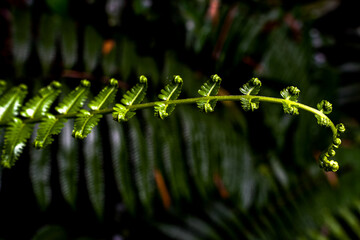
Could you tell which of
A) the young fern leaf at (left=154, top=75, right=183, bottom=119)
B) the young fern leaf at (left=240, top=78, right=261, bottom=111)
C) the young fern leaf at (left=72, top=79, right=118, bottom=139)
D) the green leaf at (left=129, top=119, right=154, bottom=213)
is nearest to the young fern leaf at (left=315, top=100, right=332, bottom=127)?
the young fern leaf at (left=240, top=78, right=261, bottom=111)

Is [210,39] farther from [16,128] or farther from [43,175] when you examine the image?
[16,128]

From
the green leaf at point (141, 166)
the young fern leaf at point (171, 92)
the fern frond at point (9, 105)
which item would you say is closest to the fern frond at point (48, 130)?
the fern frond at point (9, 105)

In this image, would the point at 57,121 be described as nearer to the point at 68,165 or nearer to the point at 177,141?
the point at 68,165

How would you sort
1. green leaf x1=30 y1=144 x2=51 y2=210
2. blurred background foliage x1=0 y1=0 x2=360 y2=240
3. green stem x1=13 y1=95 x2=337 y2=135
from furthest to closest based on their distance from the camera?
blurred background foliage x1=0 y1=0 x2=360 y2=240 < green leaf x1=30 y1=144 x2=51 y2=210 < green stem x1=13 y1=95 x2=337 y2=135

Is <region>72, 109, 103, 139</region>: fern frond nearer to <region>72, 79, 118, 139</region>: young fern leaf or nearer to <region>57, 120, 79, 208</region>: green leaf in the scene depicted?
<region>72, 79, 118, 139</region>: young fern leaf

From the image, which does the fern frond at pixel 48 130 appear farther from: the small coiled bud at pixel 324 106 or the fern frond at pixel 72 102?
the small coiled bud at pixel 324 106

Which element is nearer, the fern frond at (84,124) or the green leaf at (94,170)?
the fern frond at (84,124)
